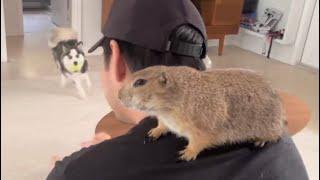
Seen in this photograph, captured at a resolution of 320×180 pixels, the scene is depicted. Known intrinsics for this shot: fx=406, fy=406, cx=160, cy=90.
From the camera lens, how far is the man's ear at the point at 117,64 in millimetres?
716

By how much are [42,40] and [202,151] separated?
1670mm

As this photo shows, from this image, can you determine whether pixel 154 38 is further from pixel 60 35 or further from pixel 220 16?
pixel 220 16

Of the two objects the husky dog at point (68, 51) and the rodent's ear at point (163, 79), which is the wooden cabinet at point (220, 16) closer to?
the husky dog at point (68, 51)

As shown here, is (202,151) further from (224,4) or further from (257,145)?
(224,4)

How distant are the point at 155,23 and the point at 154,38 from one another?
31 mm

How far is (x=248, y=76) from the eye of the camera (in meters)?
0.57

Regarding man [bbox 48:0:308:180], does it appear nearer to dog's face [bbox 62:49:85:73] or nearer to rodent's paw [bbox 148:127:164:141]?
rodent's paw [bbox 148:127:164:141]

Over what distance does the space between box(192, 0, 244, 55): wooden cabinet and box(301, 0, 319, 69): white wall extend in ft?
1.87

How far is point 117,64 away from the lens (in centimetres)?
73

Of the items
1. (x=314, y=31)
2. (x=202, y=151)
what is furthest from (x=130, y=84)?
(x=314, y=31)

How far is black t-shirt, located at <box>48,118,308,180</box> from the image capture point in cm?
55

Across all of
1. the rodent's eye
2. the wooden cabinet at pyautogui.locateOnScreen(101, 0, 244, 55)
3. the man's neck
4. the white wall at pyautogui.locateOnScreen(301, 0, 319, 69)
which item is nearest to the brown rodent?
the rodent's eye

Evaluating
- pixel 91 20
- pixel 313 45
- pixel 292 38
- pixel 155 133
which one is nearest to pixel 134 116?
pixel 155 133

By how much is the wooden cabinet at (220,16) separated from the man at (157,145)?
92.1 inches
